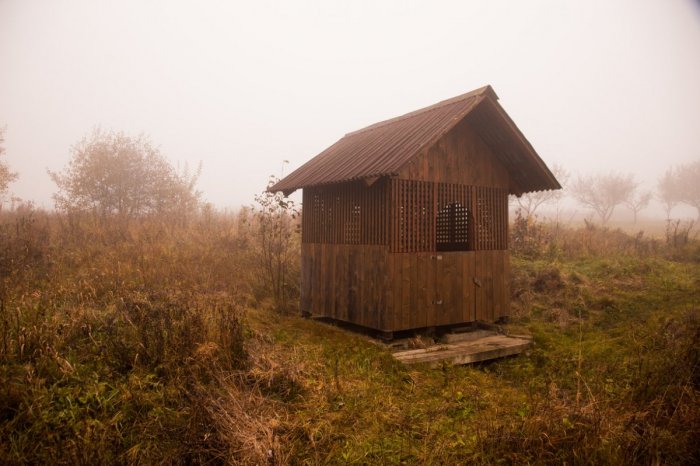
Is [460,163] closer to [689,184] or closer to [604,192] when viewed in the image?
[604,192]

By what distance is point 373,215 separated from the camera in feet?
25.3

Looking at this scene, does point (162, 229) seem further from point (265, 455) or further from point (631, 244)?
point (631, 244)

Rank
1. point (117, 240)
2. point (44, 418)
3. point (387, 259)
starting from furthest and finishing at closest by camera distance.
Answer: point (117, 240) → point (387, 259) → point (44, 418)

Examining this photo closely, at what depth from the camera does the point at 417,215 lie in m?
7.61

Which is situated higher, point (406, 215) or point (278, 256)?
point (406, 215)

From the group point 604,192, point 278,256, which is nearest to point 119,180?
point 278,256

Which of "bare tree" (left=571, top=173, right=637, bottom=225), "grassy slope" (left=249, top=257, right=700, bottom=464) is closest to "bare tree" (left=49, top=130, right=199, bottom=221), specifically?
"grassy slope" (left=249, top=257, right=700, bottom=464)

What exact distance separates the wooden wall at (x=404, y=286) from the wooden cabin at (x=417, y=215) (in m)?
0.02

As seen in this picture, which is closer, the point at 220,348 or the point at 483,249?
the point at 220,348

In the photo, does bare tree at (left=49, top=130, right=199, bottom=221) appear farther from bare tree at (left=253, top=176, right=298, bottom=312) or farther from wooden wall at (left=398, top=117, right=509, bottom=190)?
wooden wall at (left=398, top=117, right=509, bottom=190)

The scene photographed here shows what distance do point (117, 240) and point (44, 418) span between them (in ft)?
36.1

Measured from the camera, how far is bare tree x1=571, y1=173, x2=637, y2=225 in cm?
5516

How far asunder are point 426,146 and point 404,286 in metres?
2.40

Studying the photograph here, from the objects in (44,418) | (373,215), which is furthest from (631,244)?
(44,418)
